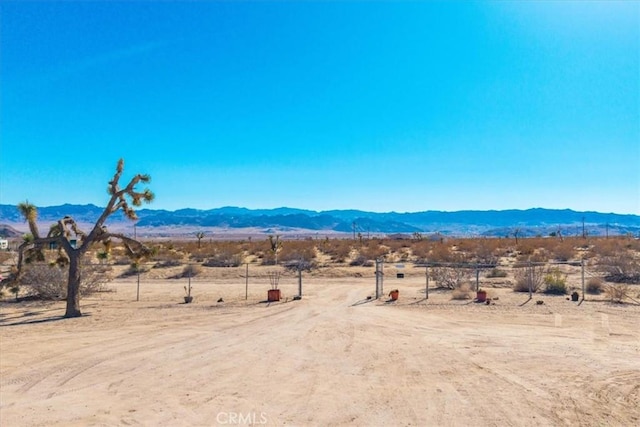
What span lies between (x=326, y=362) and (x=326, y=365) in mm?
289

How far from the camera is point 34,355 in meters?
14.7

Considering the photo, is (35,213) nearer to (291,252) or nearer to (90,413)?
(90,413)

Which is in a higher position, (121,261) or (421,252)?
(421,252)

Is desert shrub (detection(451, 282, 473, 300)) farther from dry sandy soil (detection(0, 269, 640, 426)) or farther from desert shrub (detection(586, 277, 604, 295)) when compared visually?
desert shrub (detection(586, 277, 604, 295))

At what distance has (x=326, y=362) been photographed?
13281 millimetres

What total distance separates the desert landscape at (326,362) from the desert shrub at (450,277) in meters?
→ 3.69

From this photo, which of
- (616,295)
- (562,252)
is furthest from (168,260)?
(562,252)

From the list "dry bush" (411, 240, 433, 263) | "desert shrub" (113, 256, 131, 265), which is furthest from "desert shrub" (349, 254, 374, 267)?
"desert shrub" (113, 256, 131, 265)

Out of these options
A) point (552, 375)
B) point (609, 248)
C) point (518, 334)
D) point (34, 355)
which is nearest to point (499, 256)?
point (609, 248)

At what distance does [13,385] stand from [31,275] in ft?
50.2

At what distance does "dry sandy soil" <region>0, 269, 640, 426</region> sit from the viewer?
9.80 meters

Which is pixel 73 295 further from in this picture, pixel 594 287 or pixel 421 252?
pixel 421 252

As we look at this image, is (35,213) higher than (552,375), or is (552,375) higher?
(35,213)

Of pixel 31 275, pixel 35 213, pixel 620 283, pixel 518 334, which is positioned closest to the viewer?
pixel 518 334
